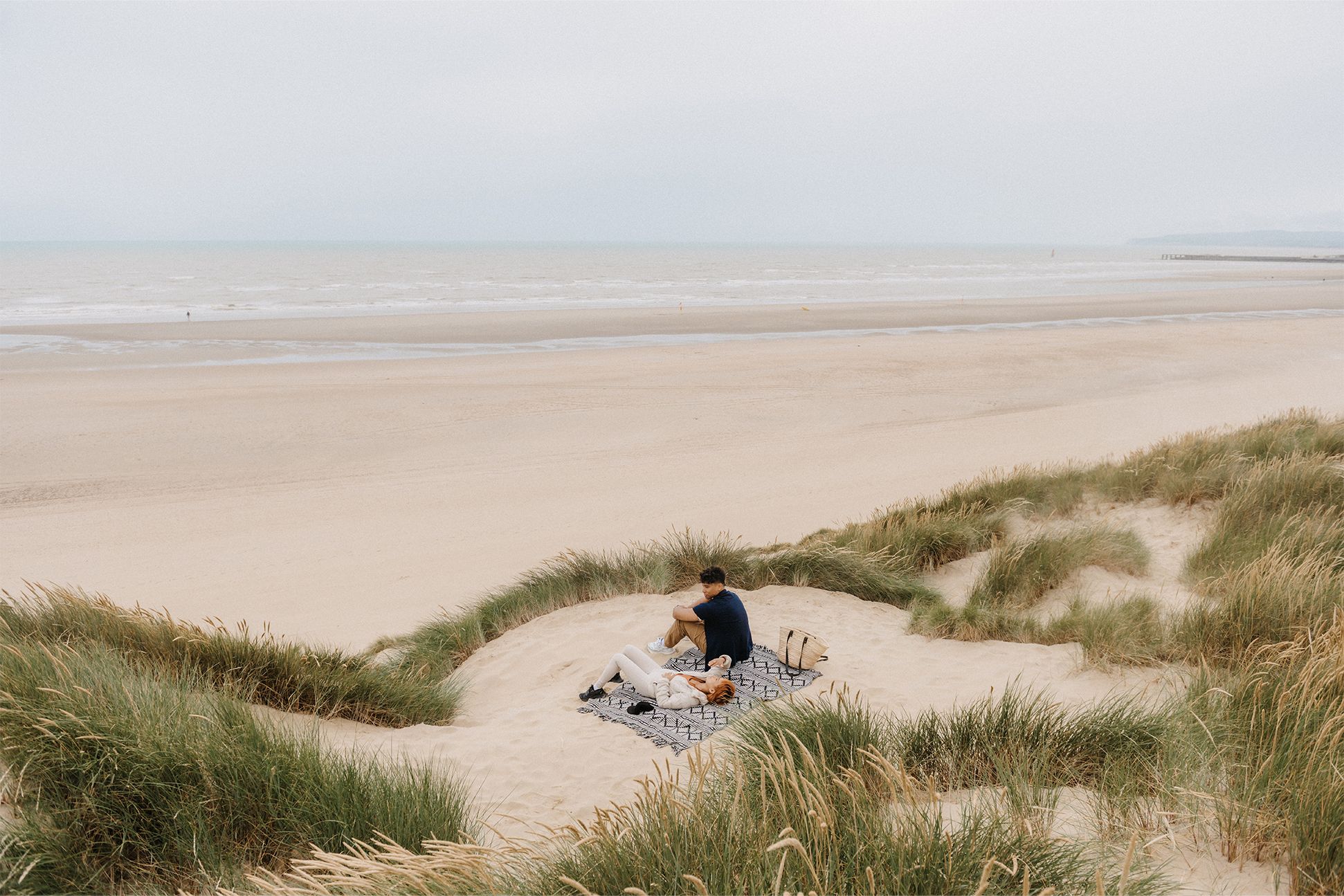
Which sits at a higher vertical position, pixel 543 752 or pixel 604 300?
pixel 604 300

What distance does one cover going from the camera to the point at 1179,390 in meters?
18.6

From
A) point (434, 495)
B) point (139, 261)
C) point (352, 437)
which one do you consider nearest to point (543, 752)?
point (434, 495)

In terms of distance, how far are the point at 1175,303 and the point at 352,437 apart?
4129cm

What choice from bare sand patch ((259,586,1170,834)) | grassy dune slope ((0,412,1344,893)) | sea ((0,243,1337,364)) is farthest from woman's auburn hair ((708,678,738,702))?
sea ((0,243,1337,364))

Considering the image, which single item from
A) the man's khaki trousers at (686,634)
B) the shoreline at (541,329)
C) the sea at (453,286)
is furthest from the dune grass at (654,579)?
the sea at (453,286)

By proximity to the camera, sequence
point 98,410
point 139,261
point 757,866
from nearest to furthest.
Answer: point 757,866
point 98,410
point 139,261

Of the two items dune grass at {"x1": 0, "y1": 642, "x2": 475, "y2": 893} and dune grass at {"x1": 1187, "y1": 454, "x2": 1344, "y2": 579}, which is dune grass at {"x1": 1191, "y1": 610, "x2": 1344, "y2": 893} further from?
dune grass at {"x1": 0, "y1": 642, "x2": 475, "y2": 893}

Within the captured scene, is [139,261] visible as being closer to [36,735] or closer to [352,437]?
[352,437]

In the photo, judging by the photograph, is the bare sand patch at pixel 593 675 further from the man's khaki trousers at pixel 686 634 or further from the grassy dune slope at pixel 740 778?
the man's khaki trousers at pixel 686 634

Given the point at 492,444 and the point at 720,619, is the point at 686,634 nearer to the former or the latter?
the point at 720,619

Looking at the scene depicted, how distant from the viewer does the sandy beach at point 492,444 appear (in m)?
9.42

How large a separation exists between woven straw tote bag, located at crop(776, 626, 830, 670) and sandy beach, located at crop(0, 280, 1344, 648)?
3716 mm

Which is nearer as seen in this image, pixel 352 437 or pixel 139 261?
pixel 352 437

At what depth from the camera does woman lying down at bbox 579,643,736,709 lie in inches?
218
